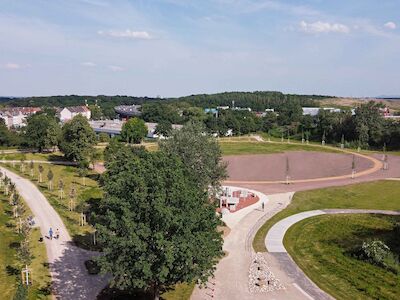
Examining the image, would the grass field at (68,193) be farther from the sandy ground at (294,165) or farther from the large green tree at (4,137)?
the large green tree at (4,137)

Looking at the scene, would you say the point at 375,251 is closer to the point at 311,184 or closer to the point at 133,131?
the point at 311,184

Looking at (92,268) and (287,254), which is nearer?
(92,268)

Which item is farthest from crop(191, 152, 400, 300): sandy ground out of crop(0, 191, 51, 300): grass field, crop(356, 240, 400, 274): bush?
crop(0, 191, 51, 300): grass field

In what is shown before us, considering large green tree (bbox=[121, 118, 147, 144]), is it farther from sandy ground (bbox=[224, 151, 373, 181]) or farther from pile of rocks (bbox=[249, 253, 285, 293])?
pile of rocks (bbox=[249, 253, 285, 293])

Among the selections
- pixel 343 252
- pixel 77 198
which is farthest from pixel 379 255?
pixel 77 198

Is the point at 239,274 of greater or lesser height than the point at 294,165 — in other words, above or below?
below

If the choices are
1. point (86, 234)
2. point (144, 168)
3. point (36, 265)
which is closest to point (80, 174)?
point (86, 234)
